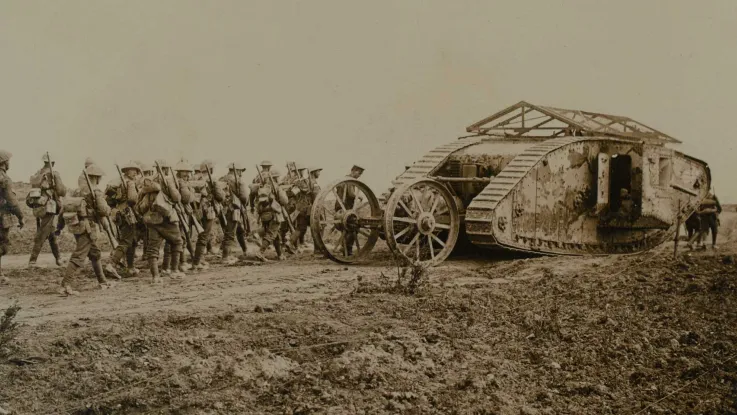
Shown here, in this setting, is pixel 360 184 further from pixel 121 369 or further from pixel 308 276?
pixel 121 369

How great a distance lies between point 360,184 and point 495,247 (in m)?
2.33

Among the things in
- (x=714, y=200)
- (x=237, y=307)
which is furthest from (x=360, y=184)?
(x=714, y=200)

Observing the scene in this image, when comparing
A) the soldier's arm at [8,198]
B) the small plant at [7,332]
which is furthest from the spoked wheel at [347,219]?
the small plant at [7,332]

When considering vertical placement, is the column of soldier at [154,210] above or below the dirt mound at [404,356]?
above

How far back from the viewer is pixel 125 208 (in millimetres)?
12156

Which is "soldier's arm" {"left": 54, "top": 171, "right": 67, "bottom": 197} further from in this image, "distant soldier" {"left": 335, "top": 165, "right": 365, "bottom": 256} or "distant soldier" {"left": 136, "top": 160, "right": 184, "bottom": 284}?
"distant soldier" {"left": 335, "top": 165, "right": 365, "bottom": 256}

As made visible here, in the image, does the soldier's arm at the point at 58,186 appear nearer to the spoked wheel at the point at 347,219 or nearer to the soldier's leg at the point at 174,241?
the soldier's leg at the point at 174,241

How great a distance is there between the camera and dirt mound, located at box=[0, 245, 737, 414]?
5.91m

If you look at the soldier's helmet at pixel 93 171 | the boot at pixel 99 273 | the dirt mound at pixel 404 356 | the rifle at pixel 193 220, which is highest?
the soldier's helmet at pixel 93 171

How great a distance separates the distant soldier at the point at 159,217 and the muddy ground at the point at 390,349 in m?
1.24

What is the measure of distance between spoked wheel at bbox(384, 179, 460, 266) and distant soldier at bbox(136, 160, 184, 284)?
3.08 m

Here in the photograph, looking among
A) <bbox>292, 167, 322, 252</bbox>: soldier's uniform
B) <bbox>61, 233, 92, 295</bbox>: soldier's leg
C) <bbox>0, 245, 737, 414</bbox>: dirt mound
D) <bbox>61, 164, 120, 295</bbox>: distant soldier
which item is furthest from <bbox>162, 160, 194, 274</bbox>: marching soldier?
<bbox>0, 245, 737, 414</bbox>: dirt mound

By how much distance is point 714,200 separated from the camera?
53.7ft

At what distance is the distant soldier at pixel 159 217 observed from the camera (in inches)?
432
